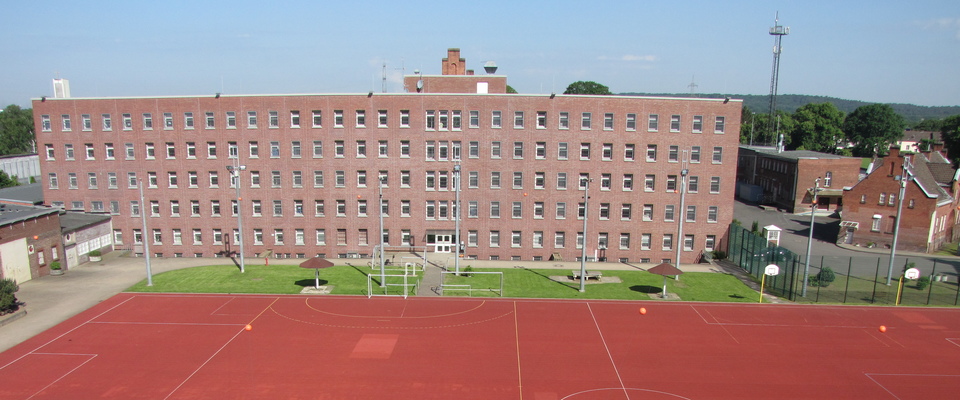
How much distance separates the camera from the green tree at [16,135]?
360 ft

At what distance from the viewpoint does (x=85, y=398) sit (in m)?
20.8

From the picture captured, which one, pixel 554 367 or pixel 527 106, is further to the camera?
pixel 527 106

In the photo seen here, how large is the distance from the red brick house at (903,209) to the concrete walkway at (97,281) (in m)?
21.7

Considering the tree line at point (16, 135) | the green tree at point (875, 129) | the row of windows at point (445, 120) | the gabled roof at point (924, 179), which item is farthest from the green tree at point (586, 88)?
the tree line at point (16, 135)

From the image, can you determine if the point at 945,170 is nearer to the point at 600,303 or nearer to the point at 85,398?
the point at 600,303

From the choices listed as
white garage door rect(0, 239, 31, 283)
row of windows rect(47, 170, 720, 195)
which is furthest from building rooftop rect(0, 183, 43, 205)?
white garage door rect(0, 239, 31, 283)

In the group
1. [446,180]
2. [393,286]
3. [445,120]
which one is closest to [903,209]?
[446,180]

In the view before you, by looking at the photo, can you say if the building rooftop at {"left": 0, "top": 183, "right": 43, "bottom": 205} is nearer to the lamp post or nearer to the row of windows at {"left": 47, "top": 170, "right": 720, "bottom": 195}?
the row of windows at {"left": 47, "top": 170, "right": 720, "bottom": 195}

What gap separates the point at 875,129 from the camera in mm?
120125

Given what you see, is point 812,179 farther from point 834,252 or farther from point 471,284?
point 471,284

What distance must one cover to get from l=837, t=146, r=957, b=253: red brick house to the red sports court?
2295cm

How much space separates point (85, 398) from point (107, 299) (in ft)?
48.5

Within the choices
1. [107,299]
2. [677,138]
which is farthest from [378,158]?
[677,138]

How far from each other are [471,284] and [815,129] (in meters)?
111
